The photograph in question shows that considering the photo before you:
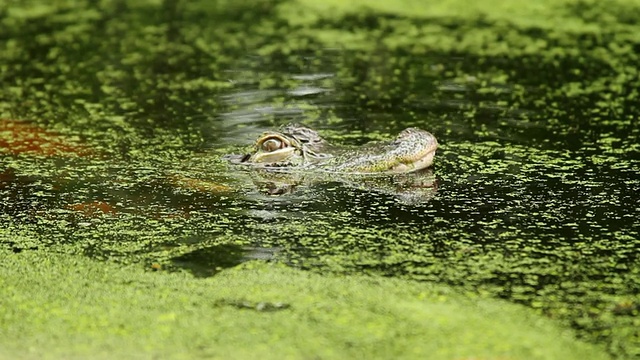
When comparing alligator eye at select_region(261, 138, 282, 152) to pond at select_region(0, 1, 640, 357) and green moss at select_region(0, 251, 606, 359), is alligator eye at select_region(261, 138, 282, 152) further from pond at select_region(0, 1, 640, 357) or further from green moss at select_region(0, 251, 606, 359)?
green moss at select_region(0, 251, 606, 359)

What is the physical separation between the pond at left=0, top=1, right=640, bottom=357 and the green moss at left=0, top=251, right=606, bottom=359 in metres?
0.14

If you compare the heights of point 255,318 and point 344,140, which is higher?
point 255,318

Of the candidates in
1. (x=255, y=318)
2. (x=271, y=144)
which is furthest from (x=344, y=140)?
(x=255, y=318)

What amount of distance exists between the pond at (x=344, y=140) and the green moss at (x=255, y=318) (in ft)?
0.47

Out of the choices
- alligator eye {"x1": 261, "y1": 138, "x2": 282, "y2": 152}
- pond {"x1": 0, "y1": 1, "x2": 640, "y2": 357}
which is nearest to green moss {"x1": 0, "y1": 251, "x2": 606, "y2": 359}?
pond {"x1": 0, "y1": 1, "x2": 640, "y2": 357}

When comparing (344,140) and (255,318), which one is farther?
(344,140)

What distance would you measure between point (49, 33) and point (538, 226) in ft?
21.5

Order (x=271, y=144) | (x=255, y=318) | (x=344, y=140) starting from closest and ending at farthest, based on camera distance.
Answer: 1. (x=255, y=318)
2. (x=271, y=144)
3. (x=344, y=140)

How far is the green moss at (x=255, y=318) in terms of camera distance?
3.22m

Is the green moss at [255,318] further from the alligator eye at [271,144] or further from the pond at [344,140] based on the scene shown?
the alligator eye at [271,144]

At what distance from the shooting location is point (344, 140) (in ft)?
19.9

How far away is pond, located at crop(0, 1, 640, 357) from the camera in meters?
A: 4.04

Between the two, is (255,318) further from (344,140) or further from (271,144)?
(344,140)

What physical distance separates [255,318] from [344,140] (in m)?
2.70
